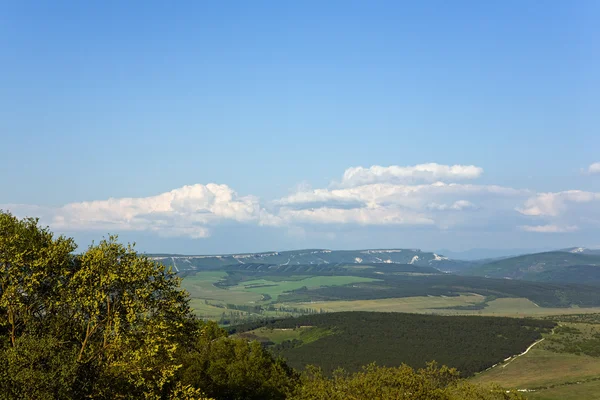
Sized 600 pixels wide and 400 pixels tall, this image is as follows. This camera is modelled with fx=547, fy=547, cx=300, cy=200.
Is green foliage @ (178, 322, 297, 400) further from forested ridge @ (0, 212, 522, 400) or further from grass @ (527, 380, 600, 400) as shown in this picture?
grass @ (527, 380, 600, 400)

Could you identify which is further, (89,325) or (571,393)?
(571,393)

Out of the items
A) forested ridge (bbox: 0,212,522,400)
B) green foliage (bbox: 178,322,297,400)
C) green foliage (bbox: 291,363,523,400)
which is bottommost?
green foliage (bbox: 178,322,297,400)

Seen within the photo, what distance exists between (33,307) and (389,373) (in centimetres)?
3585

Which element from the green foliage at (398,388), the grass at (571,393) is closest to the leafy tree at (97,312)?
the green foliage at (398,388)

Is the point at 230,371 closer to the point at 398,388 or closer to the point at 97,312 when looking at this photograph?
the point at 398,388

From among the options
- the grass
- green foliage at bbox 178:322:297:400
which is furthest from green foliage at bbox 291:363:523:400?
the grass

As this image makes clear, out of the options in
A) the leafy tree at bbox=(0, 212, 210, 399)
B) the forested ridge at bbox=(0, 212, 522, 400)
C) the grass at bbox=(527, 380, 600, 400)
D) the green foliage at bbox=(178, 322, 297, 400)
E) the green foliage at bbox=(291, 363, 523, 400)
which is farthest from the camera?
the grass at bbox=(527, 380, 600, 400)

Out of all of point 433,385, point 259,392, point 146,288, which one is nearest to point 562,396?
point 259,392

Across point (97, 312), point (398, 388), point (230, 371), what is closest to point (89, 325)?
point (97, 312)

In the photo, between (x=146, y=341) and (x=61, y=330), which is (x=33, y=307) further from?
(x=146, y=341)

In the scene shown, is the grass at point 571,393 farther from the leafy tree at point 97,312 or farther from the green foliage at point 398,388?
the leafy tree at point 97,312

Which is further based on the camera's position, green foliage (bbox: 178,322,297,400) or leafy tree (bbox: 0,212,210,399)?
green foliage (bbox: 178,322,297,400)

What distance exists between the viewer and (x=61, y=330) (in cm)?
4769

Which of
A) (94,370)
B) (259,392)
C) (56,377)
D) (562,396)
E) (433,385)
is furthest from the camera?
(562,396)
